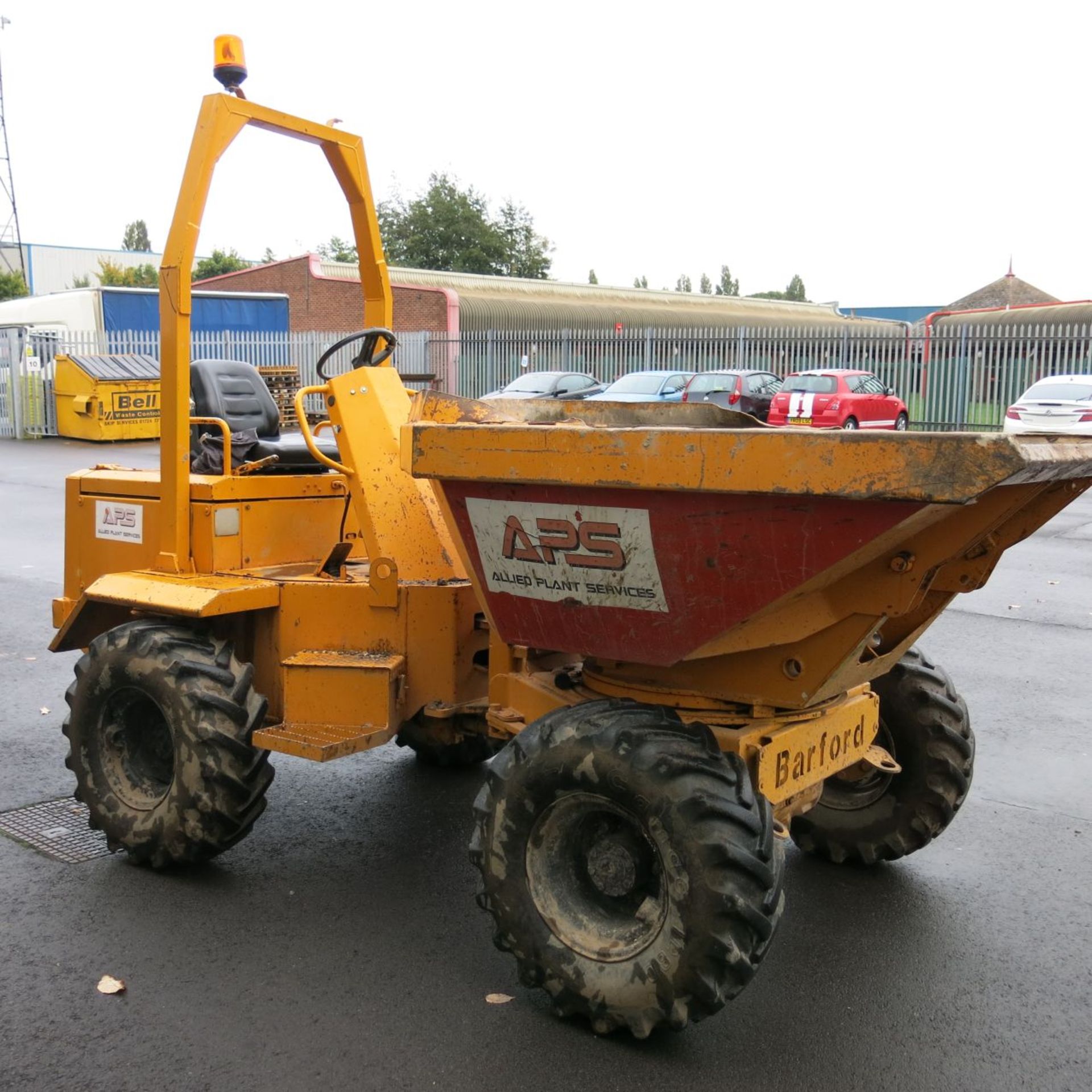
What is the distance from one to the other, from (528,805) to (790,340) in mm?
26418

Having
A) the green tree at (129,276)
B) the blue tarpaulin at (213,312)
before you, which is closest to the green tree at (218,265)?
the green tree at (129,276)

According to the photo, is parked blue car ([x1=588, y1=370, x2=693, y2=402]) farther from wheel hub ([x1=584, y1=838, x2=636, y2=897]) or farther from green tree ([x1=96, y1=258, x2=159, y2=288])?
green tree ([x1=96, y1=258, x2=159, y2=288])

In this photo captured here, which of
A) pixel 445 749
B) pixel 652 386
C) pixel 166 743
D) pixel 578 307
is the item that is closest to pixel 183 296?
pixel 166 743

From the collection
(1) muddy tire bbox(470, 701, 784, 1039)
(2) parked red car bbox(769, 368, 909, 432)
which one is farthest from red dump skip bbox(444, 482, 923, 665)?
(2) parked red car bbox(769, 368, 909, 432)

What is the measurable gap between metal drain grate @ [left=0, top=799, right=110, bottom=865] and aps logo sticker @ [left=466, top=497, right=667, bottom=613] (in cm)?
224

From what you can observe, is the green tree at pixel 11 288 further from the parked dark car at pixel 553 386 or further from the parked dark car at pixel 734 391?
the parked dark car at pixel 734 391

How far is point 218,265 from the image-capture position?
59531mm

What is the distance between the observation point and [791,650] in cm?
347

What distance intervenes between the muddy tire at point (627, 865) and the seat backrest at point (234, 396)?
100 inches

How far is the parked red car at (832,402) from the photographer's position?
2252cm

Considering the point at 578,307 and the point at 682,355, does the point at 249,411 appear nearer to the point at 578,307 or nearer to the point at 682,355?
the point at 682,355

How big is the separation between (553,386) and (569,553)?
22.6 m

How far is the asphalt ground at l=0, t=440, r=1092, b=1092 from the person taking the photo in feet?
10.8

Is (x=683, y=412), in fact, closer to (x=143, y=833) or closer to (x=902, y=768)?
(x=902, y=768)
